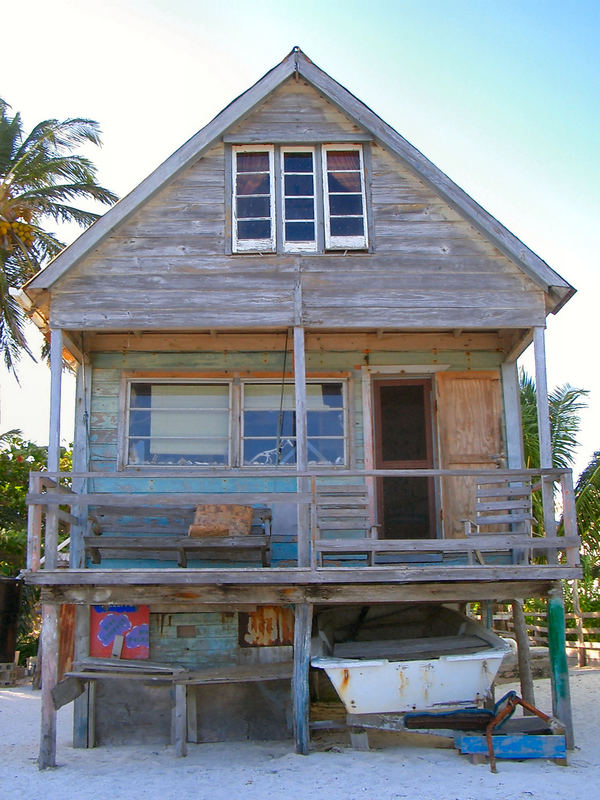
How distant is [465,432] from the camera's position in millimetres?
13078

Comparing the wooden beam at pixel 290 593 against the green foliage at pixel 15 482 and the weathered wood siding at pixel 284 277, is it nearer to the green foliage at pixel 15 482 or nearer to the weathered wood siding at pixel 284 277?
the weathered wood siding at pixel 284 277

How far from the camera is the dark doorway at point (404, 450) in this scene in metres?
13.3

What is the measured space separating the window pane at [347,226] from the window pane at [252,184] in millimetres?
1073

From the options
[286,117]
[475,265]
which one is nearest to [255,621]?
[475,265]

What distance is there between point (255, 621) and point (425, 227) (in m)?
5.87

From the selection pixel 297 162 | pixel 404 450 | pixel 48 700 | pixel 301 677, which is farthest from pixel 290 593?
pixel 297 162

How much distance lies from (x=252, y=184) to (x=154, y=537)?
198 inches

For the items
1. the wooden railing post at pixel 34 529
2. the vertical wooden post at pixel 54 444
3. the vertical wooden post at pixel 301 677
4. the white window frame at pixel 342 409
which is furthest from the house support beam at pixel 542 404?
the wooden railing post at pixel 34 529

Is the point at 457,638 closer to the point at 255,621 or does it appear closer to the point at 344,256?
the point at 255,621

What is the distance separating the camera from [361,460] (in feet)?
42.4

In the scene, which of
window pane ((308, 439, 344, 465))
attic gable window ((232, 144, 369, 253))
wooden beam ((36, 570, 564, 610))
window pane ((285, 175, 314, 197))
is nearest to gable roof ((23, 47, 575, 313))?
attic gable window ((232, 144, 369, 253))

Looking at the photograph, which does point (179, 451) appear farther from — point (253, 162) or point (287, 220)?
point (253, 162)

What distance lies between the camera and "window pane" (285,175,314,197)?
1285 cm

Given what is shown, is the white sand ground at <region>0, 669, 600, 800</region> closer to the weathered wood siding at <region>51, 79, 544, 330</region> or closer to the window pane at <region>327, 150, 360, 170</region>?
the weathered wood siding at <region>51, 79, 544, 330</region>
